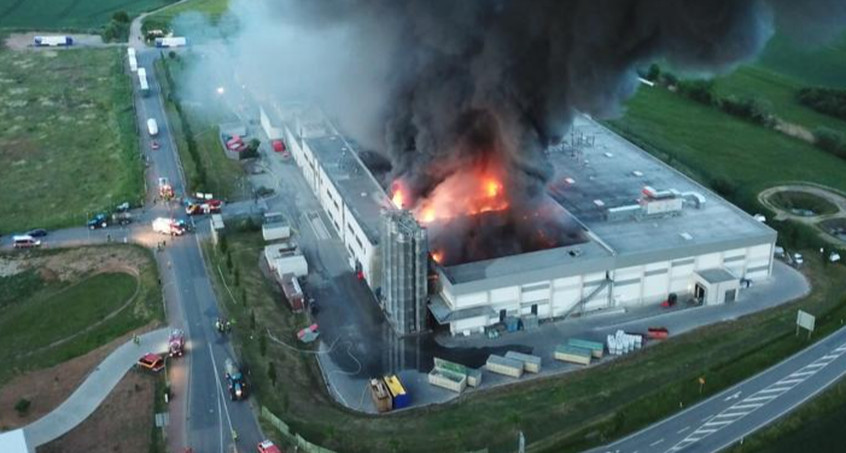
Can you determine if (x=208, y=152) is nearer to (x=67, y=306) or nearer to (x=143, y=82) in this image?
(x=143, y=82)

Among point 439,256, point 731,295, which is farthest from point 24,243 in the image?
point 731,295

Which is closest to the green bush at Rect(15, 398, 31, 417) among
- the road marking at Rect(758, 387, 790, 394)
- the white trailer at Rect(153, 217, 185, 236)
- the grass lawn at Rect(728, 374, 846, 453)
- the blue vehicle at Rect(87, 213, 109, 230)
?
the white trailer at Rect(153, 217, 185, 236)

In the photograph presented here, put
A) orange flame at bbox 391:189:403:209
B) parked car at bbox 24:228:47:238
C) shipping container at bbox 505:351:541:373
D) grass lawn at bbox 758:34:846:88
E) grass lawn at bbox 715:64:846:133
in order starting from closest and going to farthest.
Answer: shipping container at bbox 505:351:541:373, orange flame at bbox 391:189:403:209, parked car at bbox 24:228:47:238, grass lawn at bbox 715:64:846:133, grass lawn at bbox 758:34:846:88

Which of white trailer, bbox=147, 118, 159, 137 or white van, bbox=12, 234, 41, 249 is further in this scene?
white trailer, bbox=147, 118, 159, 137

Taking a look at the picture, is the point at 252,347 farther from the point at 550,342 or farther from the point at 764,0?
the point at 764,0

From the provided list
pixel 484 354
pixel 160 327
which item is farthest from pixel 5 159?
pixel 484 354

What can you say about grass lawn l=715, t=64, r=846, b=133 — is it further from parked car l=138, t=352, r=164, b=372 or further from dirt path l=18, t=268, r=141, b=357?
parked car l=138, t=352, r=164, b=372
